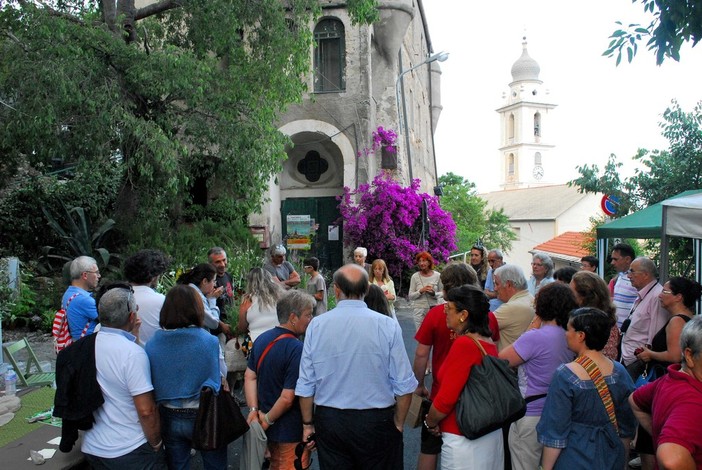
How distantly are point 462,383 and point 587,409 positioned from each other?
0.65m

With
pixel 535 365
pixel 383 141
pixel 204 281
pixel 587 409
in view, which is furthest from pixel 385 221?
pixel 587 409

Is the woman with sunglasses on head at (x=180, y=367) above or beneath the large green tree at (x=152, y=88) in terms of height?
beneath

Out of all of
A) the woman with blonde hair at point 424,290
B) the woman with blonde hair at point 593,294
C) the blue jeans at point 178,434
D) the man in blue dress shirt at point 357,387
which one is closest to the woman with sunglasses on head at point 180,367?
the blue jeans at point 178,434

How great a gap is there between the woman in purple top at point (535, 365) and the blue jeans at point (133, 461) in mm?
2251

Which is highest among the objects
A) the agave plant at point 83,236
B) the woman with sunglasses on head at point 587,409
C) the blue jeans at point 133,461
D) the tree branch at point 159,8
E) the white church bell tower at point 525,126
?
the white church bell tower at point 525,126

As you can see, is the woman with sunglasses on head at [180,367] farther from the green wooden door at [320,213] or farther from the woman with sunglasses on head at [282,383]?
the green wooden door at [320,213]

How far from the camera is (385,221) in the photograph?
1700 centimetres

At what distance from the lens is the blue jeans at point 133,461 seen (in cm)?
361

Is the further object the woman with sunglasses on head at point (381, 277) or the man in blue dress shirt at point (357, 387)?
the woman with sunglasses on head at point (381, 277)

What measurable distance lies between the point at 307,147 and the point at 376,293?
47.9ft

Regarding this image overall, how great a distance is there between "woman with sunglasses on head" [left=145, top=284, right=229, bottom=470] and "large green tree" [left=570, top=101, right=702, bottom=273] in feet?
33.6

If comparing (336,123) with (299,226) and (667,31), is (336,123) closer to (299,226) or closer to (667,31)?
(299,226)

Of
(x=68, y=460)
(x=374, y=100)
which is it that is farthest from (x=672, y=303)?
(x=374, y=100)

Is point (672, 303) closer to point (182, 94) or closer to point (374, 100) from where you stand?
point (182, 94)
